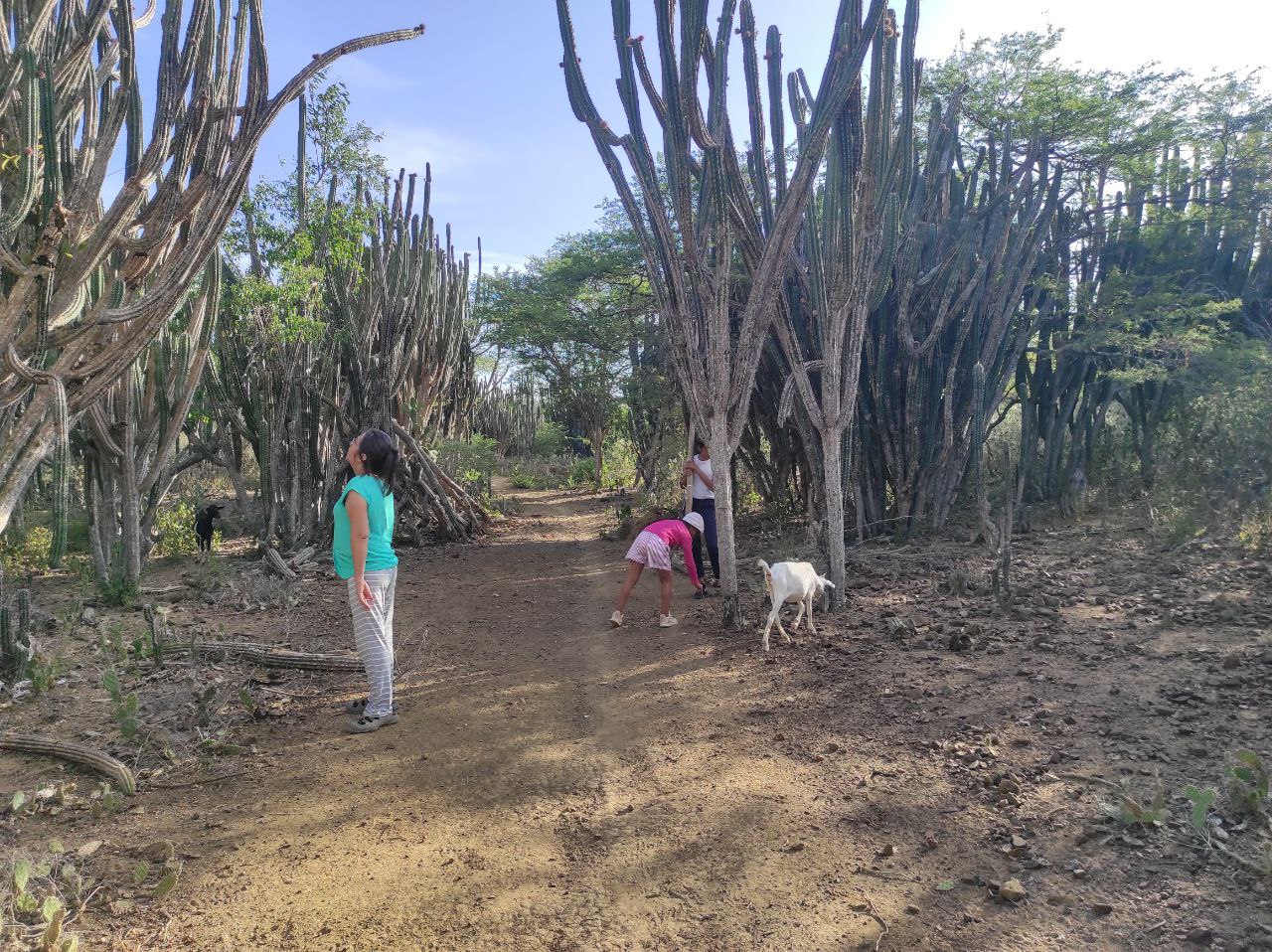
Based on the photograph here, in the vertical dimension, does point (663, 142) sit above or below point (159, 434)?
above

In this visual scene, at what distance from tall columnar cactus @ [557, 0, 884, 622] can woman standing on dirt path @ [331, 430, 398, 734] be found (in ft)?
8.47

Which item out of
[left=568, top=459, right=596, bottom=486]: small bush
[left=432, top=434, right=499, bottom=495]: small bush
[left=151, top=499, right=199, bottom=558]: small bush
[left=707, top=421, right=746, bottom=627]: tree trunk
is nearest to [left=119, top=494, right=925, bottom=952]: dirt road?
[left=707, top=421, right=746, bottom=627]: tree trunk

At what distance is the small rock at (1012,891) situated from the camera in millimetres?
2260

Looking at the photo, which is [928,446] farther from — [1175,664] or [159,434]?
[159,434]

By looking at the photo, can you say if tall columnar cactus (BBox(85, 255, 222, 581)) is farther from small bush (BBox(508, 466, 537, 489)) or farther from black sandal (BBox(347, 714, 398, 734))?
small bush (BBox(508, 466, 537, 489))

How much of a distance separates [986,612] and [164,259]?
221 inches

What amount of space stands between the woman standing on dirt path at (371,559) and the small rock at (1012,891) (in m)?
2.80

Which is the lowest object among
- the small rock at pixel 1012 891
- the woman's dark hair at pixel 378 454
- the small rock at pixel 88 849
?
the small rock at pixel 1012 891

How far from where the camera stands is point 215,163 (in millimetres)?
4230

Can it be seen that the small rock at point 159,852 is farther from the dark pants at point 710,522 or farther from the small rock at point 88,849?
the dark pants at point 710,522

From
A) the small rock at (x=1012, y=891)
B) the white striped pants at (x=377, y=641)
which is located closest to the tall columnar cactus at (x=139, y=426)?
the white striped pants at (x=377, y=641)

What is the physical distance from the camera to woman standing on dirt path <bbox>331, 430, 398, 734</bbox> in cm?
366

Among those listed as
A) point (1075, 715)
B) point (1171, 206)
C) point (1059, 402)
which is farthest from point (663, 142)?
point (1171, 206)

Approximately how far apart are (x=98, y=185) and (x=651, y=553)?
3.85 m
